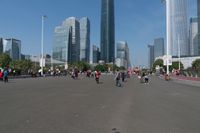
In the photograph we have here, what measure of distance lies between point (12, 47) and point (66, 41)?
1990 inches

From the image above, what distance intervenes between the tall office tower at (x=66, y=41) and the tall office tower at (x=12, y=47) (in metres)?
31.9

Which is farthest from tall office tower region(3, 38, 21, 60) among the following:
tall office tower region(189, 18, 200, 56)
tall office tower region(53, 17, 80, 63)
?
tall office tower region(189, 18, 200, 56)

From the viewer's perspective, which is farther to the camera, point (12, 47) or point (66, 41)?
point (12, 47)

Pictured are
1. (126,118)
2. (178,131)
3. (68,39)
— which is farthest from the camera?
(68,39)

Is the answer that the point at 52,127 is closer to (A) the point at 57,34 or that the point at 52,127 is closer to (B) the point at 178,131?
(B) the point at 178,131

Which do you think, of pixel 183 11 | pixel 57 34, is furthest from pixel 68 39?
pixel 183 11

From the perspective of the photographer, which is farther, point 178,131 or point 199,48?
point 199,48

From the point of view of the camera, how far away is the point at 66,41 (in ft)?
486

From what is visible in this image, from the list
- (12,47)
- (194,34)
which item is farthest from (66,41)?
(194,34)

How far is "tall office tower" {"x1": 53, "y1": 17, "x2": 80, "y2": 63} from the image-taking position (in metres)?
150

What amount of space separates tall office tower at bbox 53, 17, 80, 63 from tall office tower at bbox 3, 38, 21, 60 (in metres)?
31.9

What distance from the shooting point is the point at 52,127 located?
8.09 m

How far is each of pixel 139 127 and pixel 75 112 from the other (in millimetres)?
3304

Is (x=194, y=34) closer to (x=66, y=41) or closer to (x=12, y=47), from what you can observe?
(x=66, y=41)
